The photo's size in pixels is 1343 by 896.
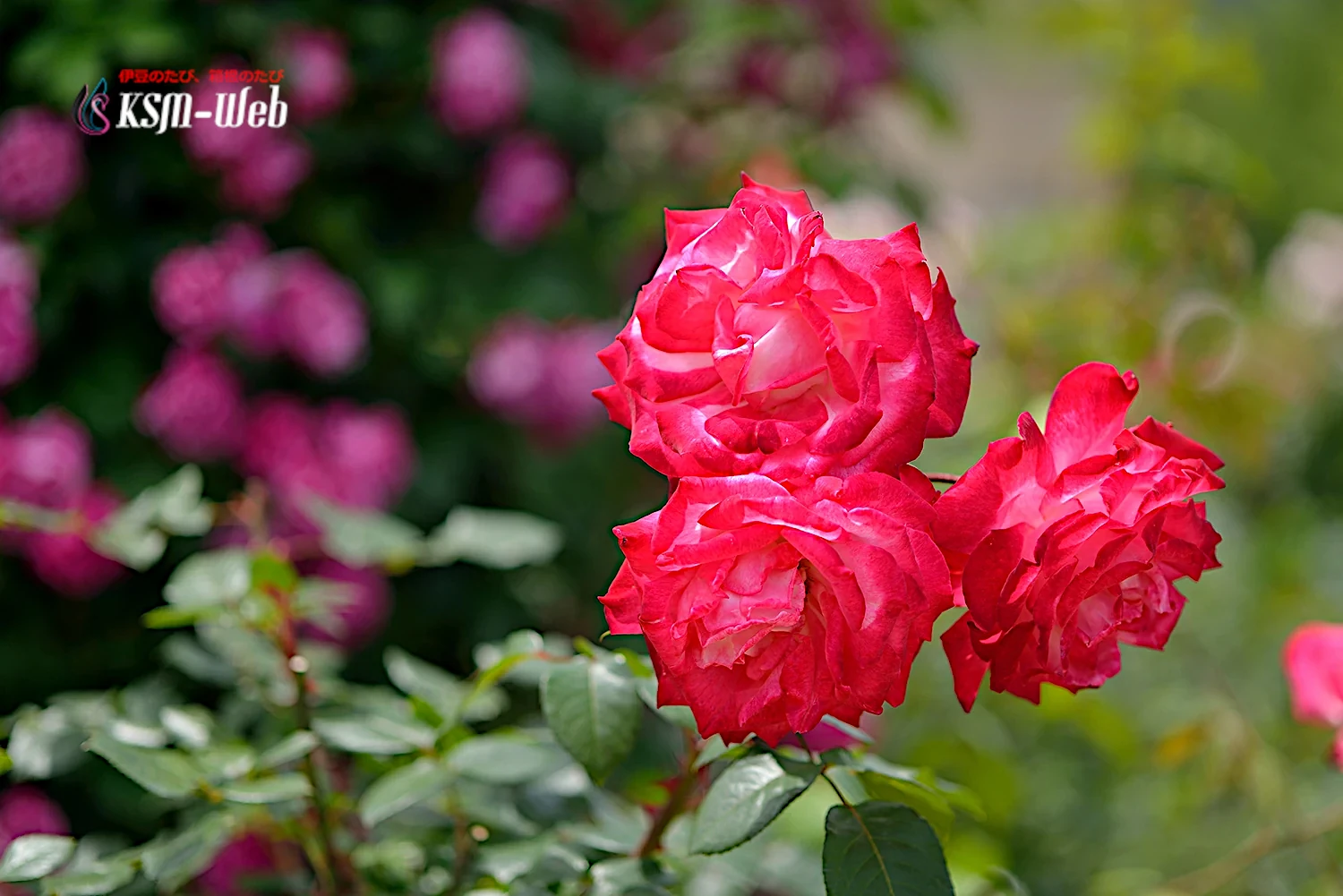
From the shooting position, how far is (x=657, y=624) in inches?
12.1

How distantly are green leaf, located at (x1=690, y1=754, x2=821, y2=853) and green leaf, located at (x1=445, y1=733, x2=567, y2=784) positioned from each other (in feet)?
0.35

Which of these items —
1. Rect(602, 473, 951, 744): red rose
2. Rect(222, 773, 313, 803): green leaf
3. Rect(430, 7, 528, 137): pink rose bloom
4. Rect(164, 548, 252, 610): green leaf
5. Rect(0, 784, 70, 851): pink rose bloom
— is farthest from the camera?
Rect(430, 7, 528, 137): pink rose bloom

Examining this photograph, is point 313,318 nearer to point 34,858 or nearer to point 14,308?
point 14,308

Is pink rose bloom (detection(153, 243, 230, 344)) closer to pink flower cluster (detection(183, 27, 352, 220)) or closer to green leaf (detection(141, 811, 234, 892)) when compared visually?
pink flower cluster (detection(183, 27, 352, 220))

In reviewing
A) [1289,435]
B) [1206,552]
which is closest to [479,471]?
[1206,552]

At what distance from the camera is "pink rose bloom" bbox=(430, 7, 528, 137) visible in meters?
1.06

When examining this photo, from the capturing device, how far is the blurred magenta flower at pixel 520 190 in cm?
110

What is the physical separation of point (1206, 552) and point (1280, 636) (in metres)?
1.10

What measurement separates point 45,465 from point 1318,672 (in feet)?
3.12

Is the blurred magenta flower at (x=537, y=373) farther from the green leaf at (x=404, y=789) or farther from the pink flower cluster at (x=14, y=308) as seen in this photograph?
the green leaf at (x=404, y=789)

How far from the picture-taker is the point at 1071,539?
1.02 feet

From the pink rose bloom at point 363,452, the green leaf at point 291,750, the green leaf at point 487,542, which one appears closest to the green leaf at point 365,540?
the green leaf at point 487,542

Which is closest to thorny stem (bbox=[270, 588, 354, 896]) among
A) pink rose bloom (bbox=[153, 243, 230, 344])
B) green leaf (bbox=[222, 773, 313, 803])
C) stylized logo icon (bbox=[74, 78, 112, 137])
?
green leaf (bbox=[222, 773, 313, 803])

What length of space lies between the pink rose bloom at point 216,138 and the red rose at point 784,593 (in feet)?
2.72
